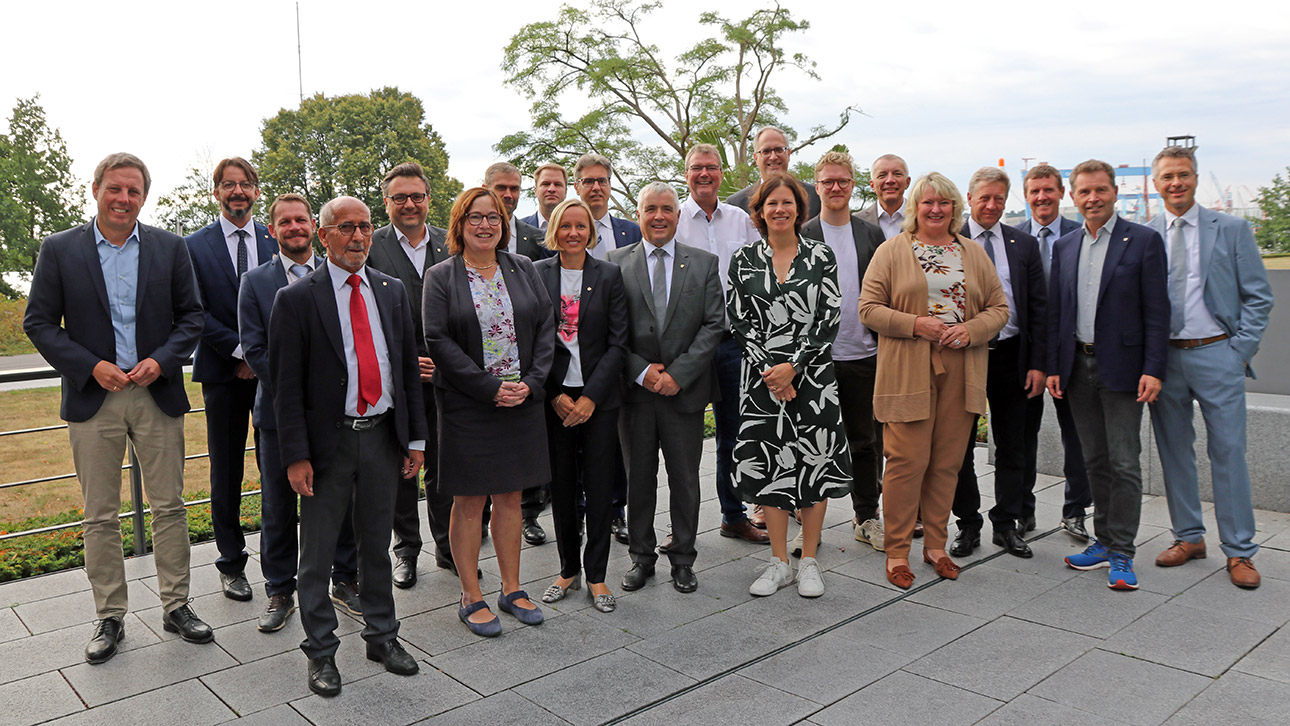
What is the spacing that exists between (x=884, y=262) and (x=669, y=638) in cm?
219

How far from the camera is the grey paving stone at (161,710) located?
10.6 ft

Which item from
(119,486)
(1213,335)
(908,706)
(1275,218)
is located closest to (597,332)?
(908,706)

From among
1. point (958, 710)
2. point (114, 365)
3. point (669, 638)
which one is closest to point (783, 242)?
point (669, 638)

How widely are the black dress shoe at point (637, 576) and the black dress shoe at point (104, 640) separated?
7.57 ft

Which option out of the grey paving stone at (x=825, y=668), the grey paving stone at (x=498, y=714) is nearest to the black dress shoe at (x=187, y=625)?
the grey paving stone at (x=498, y=714)

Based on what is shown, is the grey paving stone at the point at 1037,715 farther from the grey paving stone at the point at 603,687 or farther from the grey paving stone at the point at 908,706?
the grey paving stone at the point at 603,687

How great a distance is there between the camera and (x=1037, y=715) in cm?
312

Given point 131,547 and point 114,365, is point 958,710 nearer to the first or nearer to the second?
point 114,365

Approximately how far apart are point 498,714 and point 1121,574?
318 centimetres

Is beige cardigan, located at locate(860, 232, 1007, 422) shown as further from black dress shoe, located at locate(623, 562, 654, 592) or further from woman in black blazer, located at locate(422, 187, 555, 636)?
woman in black blazer, located at locate(422, 187, 555, 636)

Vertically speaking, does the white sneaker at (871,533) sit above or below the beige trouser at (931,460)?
below

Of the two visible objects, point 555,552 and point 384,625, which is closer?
point 384,625

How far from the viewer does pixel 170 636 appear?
13.2 ft

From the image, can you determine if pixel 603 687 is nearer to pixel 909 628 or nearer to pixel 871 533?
pixel 909 628
